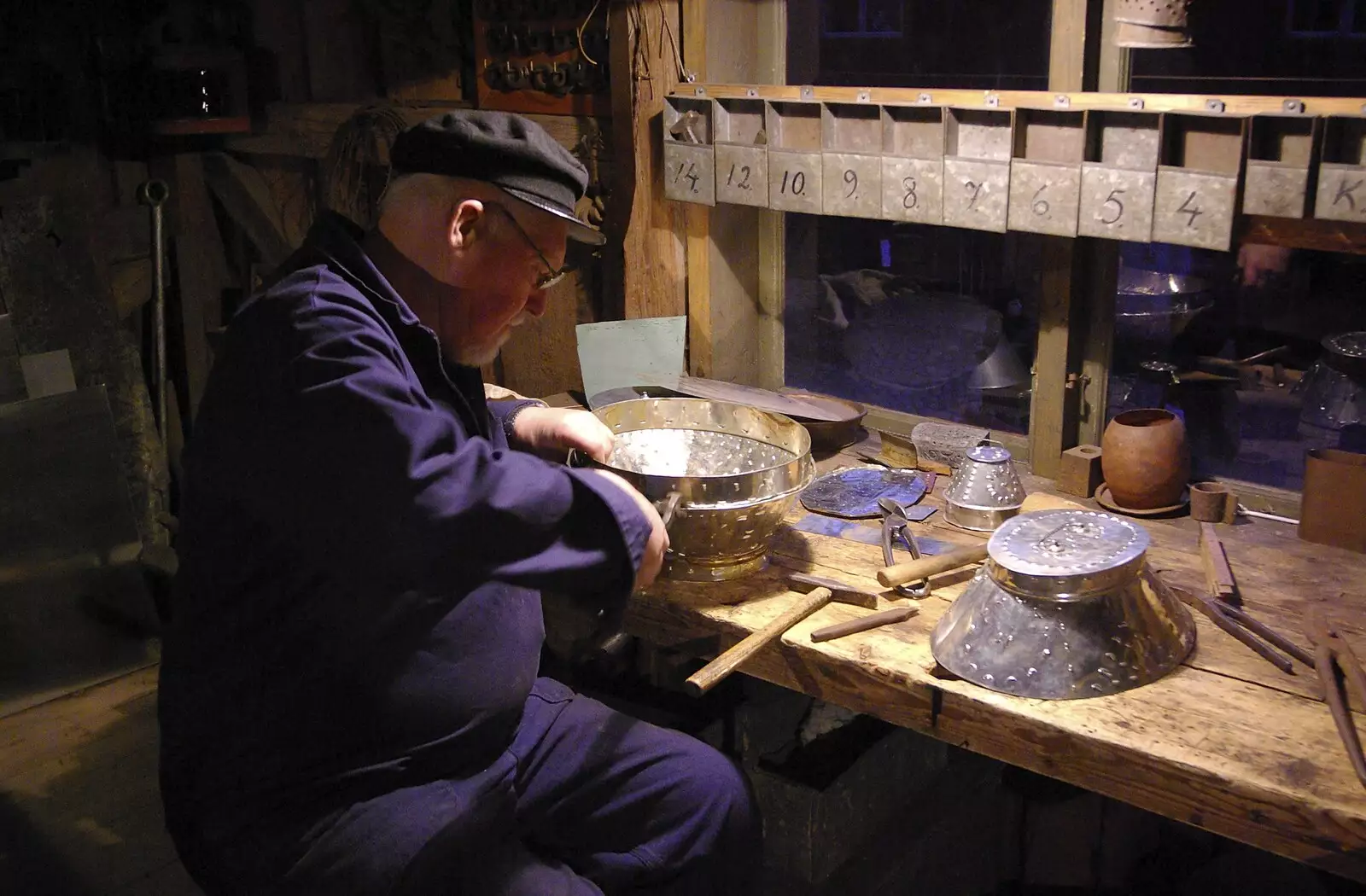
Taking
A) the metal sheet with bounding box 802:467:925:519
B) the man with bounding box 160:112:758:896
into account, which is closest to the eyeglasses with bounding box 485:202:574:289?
the man with bounding box 160:112:758:896

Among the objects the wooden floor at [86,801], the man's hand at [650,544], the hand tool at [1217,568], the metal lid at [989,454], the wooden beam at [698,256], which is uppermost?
the wooden beam at [698,256]

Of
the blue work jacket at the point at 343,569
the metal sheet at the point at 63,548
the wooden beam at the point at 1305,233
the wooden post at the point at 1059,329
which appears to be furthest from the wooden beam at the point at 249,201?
the wooden beam at the point at 1305,233

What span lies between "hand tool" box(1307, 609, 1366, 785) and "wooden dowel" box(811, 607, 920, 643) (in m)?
0.72

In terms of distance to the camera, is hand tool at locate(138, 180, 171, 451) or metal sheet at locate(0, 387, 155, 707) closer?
metal sheet at locate(0, 387, 155, 707)

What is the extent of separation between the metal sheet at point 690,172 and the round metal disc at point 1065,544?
143cm

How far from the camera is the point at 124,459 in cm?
464

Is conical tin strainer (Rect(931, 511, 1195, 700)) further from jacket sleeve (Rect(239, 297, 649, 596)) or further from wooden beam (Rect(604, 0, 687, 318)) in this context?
wooden beam (Rect(604, 0, 687, 318))

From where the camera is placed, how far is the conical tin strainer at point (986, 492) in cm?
281

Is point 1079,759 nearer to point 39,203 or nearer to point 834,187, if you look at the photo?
point 834,187

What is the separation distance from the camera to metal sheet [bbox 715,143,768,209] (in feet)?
10.7

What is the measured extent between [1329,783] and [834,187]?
1813mm

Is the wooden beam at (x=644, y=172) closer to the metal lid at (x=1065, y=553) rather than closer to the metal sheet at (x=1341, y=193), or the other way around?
the metal lid at (x=1065, y=553)

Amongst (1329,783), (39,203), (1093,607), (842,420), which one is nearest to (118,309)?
(39,203)

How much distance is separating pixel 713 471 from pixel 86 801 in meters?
2.23
